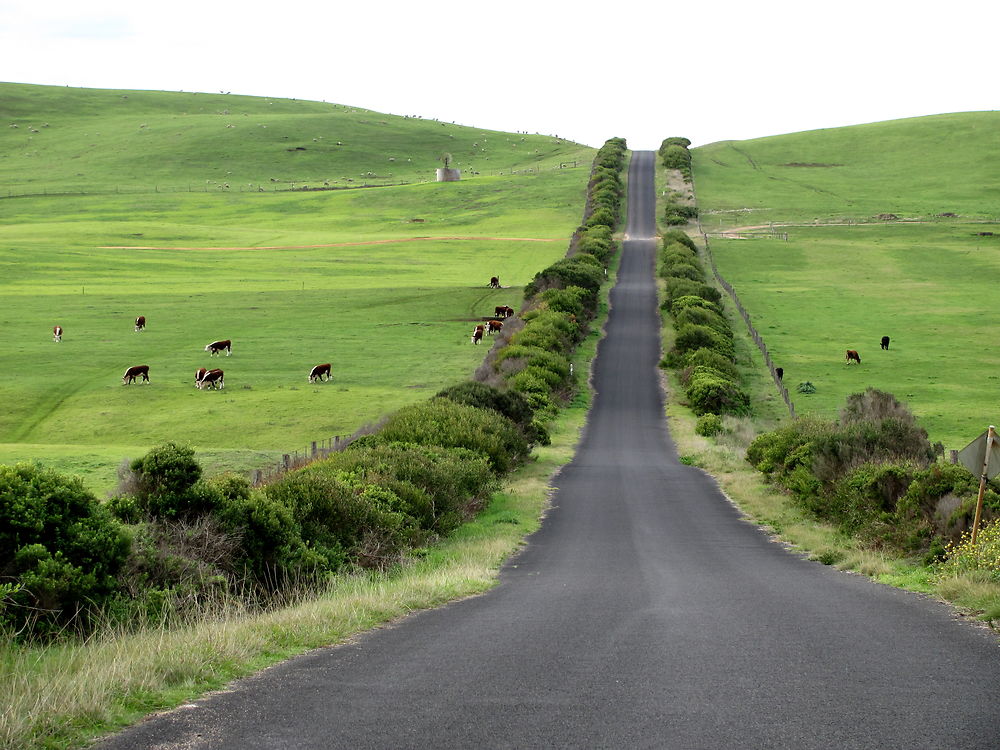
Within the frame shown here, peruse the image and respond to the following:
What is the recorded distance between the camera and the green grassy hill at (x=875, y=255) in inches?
2226

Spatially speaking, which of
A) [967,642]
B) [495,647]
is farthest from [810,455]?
[495,647]

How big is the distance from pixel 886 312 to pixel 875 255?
1021 inches

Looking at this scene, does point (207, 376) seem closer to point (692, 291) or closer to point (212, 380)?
point (212, 380)

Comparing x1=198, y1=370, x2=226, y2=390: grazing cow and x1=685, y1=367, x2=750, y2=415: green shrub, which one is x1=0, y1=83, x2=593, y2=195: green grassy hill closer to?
x1=198, y1=370, x2=226, y2=390: grazing cow

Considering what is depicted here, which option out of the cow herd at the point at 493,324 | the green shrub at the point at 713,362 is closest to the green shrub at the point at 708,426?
the green shrub at the point at 713,362

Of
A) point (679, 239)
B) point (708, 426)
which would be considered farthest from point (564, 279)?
point (708, 426)

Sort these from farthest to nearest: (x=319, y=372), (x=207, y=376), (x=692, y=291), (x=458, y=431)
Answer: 1. (x=692, y=291)
2. (x=319, y=372)
3. (x=207, y=376)
4. (x=458, y=431)

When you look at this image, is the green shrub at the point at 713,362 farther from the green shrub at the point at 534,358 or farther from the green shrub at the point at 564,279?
the green shrub at the point at 564,279

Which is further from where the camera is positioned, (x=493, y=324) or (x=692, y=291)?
(x=692, y=291)

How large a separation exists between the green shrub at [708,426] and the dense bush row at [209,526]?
16.4 meters

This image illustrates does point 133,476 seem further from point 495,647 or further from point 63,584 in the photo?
point 495,647

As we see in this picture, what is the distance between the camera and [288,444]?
38.2m

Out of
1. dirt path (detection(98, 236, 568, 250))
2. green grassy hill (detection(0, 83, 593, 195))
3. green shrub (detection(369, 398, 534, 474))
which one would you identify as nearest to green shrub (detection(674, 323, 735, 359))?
green shrub (detection(369, 398, 534, 474))

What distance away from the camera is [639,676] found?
937 centimetres
